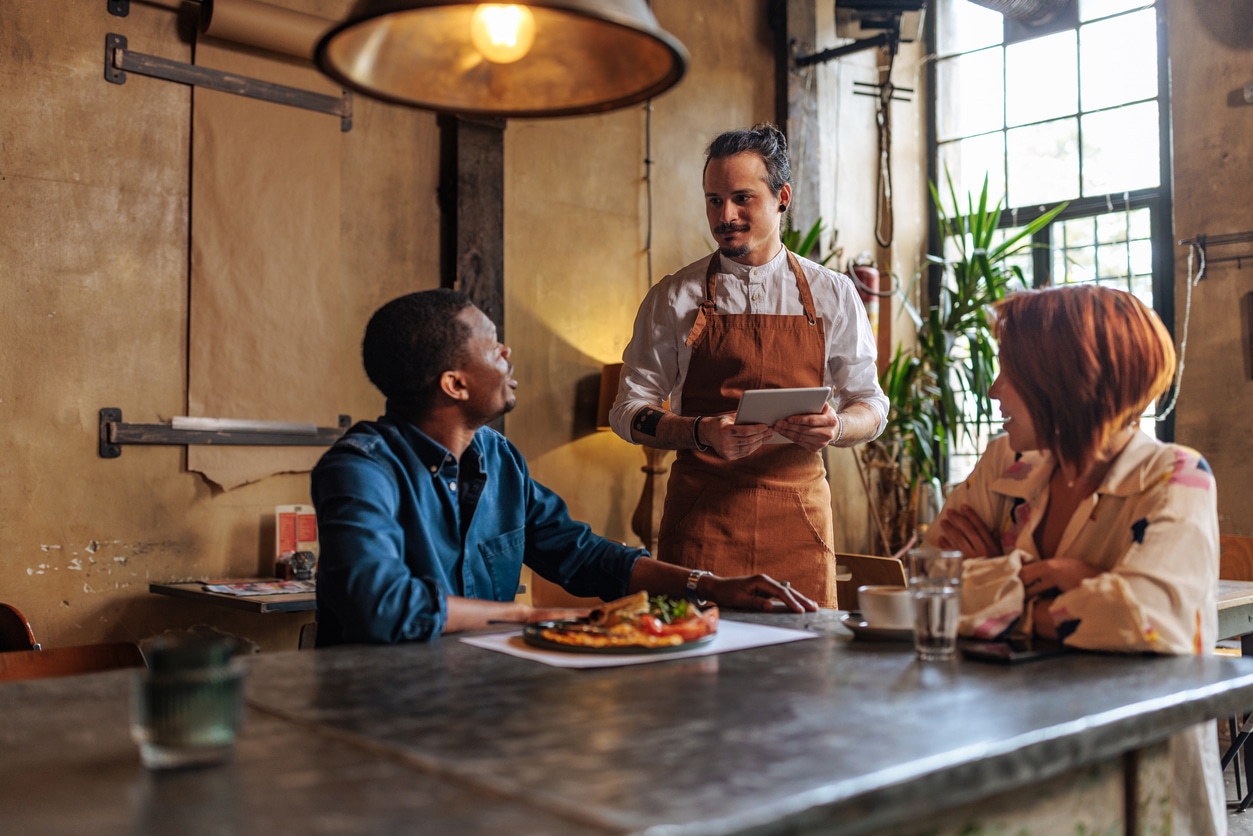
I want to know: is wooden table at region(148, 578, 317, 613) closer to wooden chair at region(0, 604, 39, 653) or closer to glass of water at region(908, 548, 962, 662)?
wooden chair at region(0, 604, 39, 653)

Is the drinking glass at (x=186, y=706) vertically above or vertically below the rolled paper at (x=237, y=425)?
below

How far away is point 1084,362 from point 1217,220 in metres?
3.94

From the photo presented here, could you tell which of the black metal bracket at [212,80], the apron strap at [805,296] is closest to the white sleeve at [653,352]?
the apron strap at [805,296]

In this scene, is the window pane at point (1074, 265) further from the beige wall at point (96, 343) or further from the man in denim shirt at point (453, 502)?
the man in denim shirt at point (453, 502)

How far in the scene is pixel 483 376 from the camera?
209cm

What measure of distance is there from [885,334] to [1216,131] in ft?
5.90

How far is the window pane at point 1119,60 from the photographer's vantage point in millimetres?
5426

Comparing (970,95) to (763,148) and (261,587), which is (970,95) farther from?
(261,587)

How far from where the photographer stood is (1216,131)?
498 centimetres

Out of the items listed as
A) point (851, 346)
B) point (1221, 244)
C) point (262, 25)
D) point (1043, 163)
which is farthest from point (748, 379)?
point (1043, 163)

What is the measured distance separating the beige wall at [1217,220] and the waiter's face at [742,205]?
9.75 ft

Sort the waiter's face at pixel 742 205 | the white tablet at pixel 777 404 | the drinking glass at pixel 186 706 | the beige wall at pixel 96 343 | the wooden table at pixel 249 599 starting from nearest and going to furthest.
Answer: the drinking glass at pixel 186 706
the white tablet at pixel 777 404
the waiter's face at pixel 742 205
the wooden table at pixel 249 599
the beige wall at pixel 96 343

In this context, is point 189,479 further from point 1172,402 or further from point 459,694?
point 1172,402

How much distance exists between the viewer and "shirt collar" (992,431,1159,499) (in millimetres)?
1609
